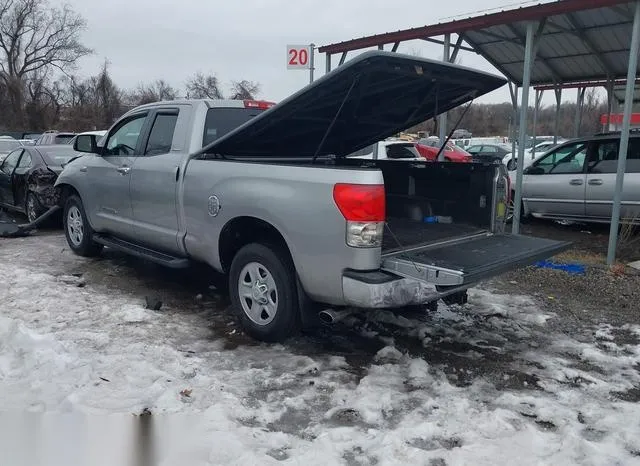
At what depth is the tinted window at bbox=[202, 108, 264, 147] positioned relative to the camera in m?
5.58

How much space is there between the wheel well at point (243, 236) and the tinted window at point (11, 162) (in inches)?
280

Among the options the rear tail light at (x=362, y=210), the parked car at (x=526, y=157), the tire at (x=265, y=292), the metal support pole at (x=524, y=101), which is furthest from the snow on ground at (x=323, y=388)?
the parked car at (x=526, y=157)

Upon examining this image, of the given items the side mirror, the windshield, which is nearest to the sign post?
the side mirror

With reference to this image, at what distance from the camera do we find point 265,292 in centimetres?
464

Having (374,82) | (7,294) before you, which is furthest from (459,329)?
(7,294)

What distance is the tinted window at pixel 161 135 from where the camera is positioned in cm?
580

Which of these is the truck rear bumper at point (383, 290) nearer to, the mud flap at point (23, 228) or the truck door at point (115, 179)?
the truck door at point (115, 179)

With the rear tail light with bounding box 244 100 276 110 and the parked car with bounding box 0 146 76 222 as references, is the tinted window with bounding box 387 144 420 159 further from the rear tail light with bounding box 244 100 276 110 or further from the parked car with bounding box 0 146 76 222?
the rear tail light with bounding box 244 100 276 110

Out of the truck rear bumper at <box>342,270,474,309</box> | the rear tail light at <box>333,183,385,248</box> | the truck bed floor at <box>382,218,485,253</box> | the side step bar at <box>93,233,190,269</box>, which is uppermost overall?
the rear tail light at <box>333,183,385,248</box>

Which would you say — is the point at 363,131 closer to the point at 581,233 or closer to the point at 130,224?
the point at 130,224

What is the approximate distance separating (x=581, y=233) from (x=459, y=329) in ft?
19.0

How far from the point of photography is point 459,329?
5238 mm

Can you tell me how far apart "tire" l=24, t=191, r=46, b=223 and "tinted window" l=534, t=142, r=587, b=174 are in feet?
27.9

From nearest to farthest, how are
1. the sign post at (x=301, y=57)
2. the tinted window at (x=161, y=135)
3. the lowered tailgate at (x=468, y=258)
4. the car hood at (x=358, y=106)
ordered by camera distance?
the lowered tailgate at (x=468, y=258)
the car hood at (x=358, y=106)
the tinted window at (x=161, y=135)
the sign post at (x=301, y=57)
